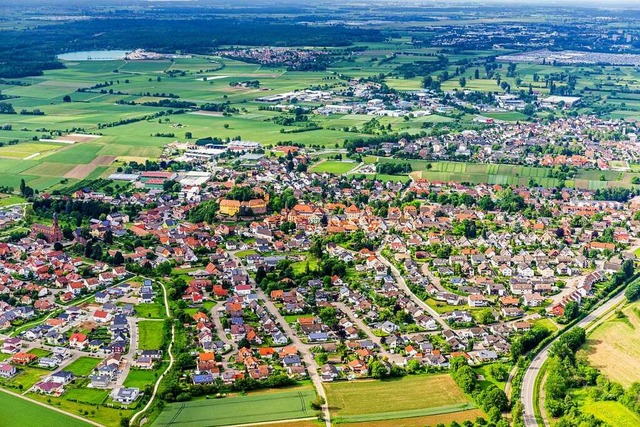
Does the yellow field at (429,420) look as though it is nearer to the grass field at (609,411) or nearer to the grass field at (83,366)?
the grass field at (609,411)

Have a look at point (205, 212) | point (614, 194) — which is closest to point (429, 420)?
point (205, 212)

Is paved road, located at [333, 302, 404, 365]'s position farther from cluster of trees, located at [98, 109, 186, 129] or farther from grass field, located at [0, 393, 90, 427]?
cluster of trees, located at [98, 109, 186, 129]

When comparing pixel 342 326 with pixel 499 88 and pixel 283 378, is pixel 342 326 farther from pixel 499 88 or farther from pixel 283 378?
pixel 499 88

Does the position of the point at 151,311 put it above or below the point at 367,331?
above

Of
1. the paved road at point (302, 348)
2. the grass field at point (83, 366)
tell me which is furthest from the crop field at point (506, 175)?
the grass field at point (83, 366)

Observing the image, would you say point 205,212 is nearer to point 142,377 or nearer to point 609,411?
point 142,377

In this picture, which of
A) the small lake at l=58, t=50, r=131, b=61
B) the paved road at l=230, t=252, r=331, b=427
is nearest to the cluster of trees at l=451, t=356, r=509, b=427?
the paved road at l=230, t=252, r=331, b=427

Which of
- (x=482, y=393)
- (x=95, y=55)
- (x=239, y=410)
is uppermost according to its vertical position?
(x=95, y=55)
